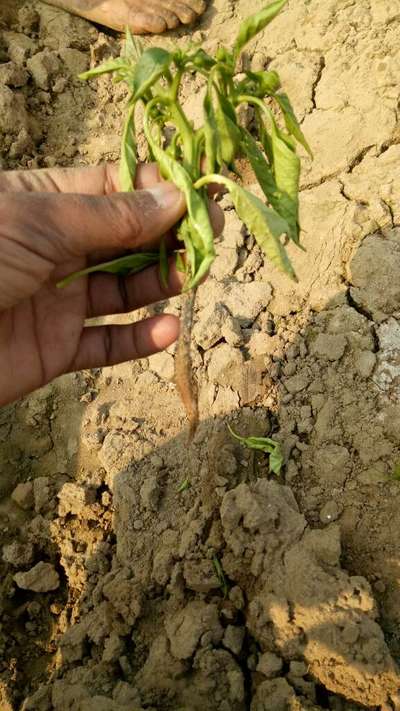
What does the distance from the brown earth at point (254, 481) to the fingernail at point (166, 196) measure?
0.97 metres

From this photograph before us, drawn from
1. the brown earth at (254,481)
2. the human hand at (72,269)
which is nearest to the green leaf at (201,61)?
the human hand at (72,269)

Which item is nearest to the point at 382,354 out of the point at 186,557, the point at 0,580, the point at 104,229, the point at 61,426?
the point at 186,557

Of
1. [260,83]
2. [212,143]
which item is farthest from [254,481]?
[260,83]

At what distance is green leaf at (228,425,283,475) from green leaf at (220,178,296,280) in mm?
1006

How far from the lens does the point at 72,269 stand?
2.08m

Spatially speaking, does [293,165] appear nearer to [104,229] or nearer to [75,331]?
[104,229]

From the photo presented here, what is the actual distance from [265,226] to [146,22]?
302 cm

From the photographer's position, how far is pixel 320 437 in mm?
2293

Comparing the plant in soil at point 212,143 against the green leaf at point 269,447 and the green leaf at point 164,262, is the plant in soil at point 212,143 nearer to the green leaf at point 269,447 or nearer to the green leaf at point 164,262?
the green leaf at point 164,262

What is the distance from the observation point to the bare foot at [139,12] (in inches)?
149

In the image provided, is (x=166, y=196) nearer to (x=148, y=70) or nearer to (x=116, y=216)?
(x=116, y=216)

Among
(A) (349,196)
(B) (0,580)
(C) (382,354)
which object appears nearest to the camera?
(C) (382,354)

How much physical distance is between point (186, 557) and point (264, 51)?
2.94 m

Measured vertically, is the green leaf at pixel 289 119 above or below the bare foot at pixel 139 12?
below
